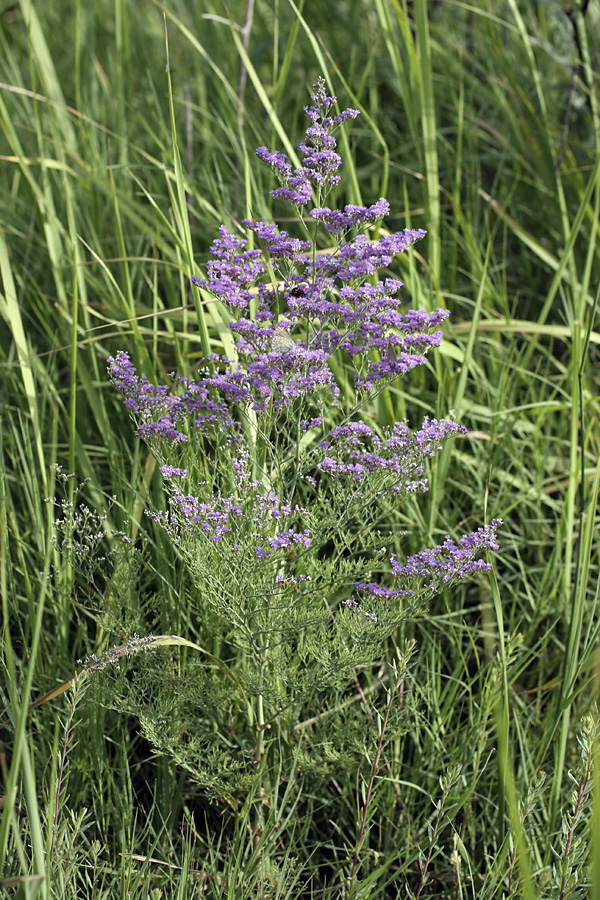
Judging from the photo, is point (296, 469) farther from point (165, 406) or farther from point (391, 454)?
point (165, 406)

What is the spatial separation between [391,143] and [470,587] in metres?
2.22

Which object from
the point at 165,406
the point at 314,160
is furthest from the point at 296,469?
the point at 314,160

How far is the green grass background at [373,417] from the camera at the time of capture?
5.94ft

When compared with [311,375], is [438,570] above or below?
below

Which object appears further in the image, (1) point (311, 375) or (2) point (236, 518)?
(2) point (236, 518)

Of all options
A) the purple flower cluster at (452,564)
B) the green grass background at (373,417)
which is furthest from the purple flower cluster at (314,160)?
the purple flower cluster at (452,564)

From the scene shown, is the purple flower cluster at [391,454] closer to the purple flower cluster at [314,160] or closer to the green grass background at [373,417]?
the green grass background at [373,417]

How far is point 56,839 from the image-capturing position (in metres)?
1.66

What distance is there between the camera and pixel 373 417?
2.58 metres

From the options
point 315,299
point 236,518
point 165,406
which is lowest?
point 236,518

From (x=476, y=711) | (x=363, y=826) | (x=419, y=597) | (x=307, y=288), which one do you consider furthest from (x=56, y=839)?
(x=307, y=288)

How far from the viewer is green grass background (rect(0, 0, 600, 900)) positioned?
1.81 m

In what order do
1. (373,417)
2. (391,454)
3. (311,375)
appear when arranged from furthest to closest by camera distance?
(373,417), (391,454), (311,375)

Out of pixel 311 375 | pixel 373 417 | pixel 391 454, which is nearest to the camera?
pixel 311 375
